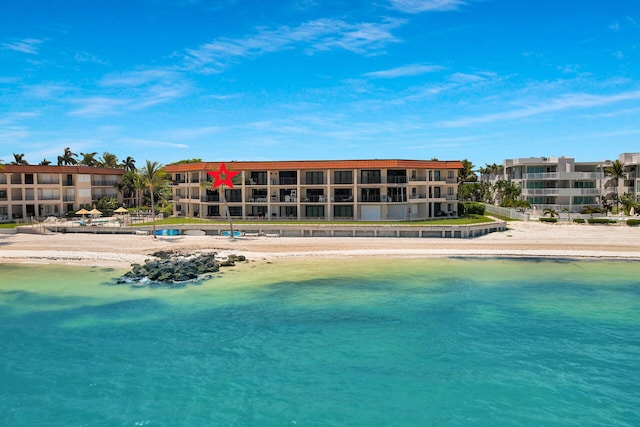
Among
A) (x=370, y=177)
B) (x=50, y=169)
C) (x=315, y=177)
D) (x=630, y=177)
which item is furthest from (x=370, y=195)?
(x=630, y=177)

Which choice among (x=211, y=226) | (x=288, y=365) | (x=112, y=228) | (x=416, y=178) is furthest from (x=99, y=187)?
(x=288, y=365)

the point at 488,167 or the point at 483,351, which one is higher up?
the point at 488,167

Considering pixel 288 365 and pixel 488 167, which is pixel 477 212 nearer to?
pixel 488 167

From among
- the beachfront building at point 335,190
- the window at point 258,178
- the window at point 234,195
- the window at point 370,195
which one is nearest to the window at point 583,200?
the beachfront building at point 335,190

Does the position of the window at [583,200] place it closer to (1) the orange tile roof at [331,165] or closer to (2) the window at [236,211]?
(1) the orange tile roof at [331,165]

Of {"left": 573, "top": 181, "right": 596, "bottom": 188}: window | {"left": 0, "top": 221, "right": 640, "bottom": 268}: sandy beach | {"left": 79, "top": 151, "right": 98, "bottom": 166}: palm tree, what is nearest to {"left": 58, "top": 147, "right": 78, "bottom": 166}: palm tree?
{"left": 79, "top": 151, "right": 98, "bottom": 166}: palm tree

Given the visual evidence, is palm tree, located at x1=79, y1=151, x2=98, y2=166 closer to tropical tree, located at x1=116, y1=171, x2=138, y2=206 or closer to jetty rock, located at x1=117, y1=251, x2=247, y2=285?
tropical tree, located at x1=116, y1=171, x2=138, y2=206

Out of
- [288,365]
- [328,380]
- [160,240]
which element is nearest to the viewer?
[328,380]
